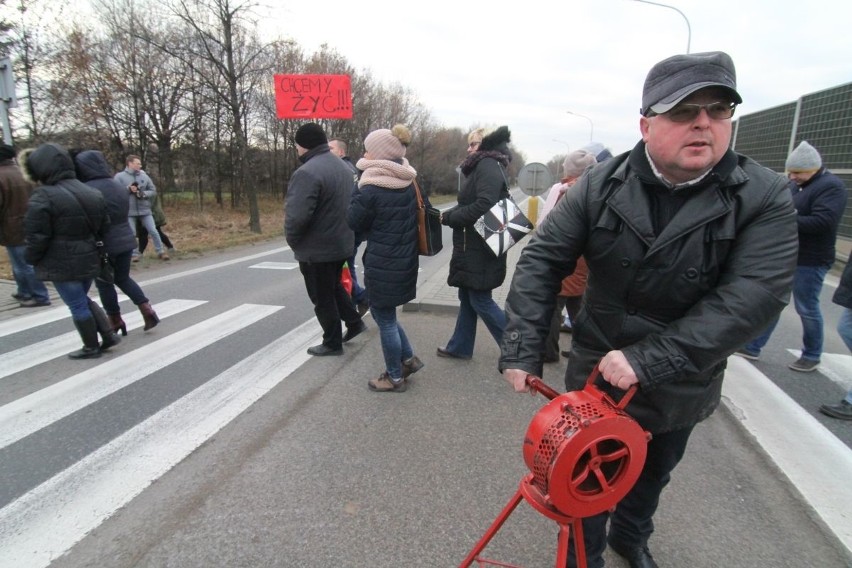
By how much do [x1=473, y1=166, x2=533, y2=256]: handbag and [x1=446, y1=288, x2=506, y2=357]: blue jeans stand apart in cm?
44

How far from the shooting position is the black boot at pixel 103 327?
4637mm

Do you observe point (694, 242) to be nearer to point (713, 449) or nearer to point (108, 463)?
point (713, 449)

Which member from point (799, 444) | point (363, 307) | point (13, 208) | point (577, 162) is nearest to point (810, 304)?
point (799, 444)

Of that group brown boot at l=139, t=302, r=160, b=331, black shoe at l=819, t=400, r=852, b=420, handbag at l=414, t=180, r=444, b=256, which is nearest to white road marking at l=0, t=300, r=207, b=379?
brown boot at l=139, t=302, r=160, b=331

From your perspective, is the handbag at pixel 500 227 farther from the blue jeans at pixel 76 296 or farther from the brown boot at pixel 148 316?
the brown boot at pixel 148 316

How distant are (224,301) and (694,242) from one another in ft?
21.2

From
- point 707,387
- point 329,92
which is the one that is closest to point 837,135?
point 329,92

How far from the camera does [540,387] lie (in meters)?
1.63

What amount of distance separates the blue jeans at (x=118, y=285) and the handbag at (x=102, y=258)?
58 mm

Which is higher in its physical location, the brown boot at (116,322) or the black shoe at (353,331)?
the brown boot at (116,322)

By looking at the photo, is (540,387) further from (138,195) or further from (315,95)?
(315,95)

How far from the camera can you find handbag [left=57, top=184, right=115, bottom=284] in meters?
4.29

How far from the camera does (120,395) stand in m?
3.79

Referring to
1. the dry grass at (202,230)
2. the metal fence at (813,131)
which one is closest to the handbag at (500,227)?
the dry grass at (202,230)
